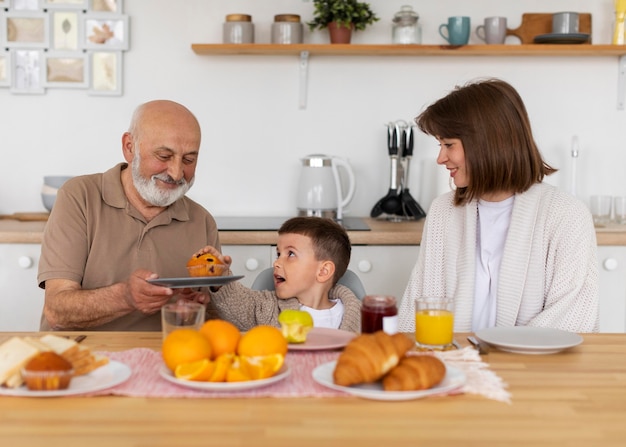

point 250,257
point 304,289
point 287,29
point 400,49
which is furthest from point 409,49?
point 304,289

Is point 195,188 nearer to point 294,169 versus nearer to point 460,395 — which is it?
point 294,169

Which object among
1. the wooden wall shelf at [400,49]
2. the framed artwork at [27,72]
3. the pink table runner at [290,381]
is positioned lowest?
the pink table runner at [290,381]

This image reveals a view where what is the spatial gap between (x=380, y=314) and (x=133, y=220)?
95cm

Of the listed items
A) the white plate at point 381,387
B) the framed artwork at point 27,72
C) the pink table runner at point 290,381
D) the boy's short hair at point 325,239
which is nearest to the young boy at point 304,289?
the boy's short hair at point 325,239

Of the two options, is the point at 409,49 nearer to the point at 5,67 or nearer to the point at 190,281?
the point at 5,67

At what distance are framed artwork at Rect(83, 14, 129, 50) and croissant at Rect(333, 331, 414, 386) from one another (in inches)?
99.9

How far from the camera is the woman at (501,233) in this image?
89.2 inches

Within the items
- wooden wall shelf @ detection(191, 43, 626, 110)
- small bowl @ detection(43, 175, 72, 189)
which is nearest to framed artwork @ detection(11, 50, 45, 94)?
small bowl @ detection(43, 175, 72, 189)

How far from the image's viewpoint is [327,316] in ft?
7.52

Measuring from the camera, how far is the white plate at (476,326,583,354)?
5.51 ft

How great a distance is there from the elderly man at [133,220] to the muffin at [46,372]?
803 millimetres

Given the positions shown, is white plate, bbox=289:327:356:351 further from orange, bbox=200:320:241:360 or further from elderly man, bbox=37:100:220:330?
elderly man, bbox=37:100:220:330

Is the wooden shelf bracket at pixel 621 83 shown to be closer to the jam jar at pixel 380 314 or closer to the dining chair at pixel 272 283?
the dining chair at pixel 272 283

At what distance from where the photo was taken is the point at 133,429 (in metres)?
1.22
